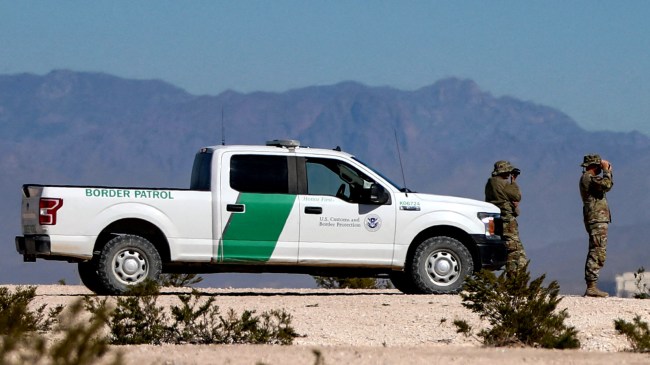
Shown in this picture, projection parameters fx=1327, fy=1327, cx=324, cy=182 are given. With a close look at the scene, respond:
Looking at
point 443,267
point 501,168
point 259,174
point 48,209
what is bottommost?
point 443,267

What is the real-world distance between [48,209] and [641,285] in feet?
35.4

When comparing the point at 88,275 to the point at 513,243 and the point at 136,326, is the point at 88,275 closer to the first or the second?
the point at 136,326

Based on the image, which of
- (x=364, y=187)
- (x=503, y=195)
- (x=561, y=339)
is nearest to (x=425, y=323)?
(x=561, y=339)

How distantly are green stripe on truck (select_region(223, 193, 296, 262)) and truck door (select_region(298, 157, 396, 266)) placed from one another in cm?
34

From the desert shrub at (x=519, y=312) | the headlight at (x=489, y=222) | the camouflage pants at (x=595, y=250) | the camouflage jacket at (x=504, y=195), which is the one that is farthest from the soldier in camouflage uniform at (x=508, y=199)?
the desert shrub at (x=519, y=312)

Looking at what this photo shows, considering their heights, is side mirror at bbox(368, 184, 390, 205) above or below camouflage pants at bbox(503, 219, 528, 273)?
above

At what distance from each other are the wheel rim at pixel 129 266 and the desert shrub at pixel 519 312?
A: 5639 millimetres

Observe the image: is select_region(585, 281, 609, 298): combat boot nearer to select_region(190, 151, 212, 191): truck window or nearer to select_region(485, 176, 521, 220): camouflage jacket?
select_region(485, 176, 521, 220): camouflage jacket

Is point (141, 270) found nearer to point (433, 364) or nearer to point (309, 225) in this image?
point (309, 225)

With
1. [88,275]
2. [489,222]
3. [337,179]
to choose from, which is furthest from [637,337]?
[88,275]

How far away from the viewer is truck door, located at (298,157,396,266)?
1797 centimetres

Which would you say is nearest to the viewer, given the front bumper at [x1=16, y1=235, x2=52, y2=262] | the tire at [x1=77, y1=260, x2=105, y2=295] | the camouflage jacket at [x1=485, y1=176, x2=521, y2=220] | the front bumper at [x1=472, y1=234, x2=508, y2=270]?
the front bumper at [x1=16, y1=235, x2=52, y2=262]

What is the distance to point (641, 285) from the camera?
22.9m

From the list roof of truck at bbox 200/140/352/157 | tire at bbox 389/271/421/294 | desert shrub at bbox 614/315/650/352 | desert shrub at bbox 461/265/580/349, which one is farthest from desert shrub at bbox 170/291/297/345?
tire at bbox 389/271/421/294
